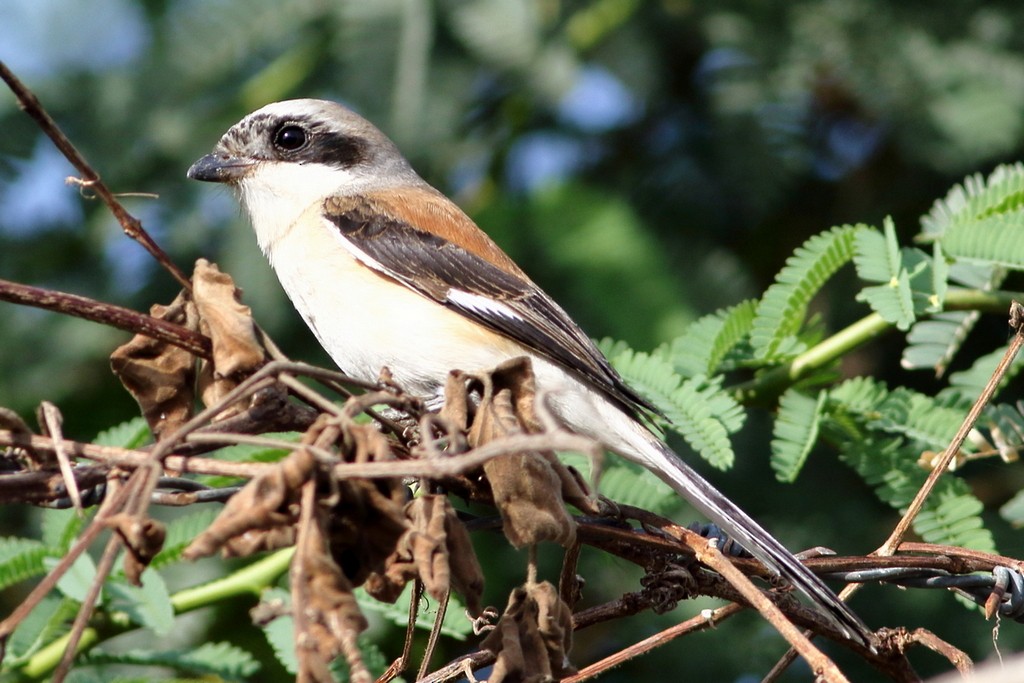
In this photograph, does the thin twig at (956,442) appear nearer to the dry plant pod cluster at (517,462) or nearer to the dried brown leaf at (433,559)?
the dry plant pod cluster at (517,462)

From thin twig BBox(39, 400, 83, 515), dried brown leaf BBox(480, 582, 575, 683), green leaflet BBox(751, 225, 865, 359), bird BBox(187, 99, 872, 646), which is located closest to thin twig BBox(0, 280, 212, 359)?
thin twig BBox(39, 400, 83, 515)

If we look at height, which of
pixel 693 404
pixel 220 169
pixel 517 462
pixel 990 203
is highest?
pixel 220 169

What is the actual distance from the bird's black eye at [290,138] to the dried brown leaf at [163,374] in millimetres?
1899

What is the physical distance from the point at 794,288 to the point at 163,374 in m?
1.67

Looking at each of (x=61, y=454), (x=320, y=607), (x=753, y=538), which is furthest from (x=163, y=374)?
(x=753, y=538)

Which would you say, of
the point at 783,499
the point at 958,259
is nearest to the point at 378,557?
the point at 958,259

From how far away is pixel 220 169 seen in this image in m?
3.48

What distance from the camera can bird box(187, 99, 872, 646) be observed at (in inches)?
109

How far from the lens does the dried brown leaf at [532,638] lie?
154cm

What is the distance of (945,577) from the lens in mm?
1971

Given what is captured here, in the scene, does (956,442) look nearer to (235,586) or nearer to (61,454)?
(61,454)

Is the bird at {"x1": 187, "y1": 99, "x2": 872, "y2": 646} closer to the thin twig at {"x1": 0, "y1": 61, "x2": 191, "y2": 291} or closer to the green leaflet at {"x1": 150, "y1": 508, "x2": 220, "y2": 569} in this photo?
the green leaflet at {"x1": 150, "y1": 508, "x2": 220, "y2": 569}

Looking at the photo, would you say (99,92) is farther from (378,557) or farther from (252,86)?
(378,557)

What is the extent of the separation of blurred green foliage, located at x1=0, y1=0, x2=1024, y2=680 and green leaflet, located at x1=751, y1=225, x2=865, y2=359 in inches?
30.6
